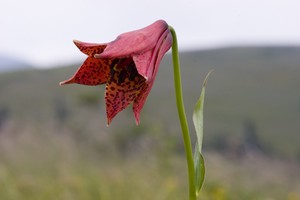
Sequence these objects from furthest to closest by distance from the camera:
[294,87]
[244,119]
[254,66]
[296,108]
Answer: [254,66] < [294,87] < [296,108] < [244,119]

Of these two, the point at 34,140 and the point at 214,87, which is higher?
the point at 34,140

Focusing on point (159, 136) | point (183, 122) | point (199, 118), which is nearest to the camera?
point (183, 122)

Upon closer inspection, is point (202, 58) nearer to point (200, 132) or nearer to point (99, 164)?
point (99, 164)

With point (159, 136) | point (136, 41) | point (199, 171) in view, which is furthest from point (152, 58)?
point (159, 136)

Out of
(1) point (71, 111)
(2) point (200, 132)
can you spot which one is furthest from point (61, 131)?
(1) point (71, 111)

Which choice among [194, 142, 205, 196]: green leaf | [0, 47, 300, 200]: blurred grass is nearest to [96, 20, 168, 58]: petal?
A: [194, 142, 205, 196]: green leaf

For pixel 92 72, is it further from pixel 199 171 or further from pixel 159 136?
pixel 159 136

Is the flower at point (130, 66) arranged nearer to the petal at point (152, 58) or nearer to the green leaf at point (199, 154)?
the petal at point (152, 58)
